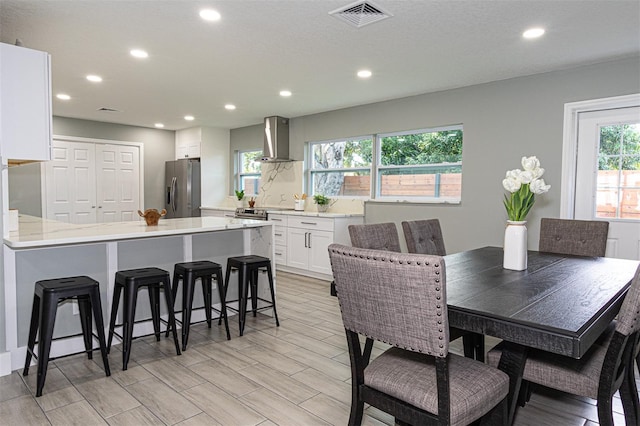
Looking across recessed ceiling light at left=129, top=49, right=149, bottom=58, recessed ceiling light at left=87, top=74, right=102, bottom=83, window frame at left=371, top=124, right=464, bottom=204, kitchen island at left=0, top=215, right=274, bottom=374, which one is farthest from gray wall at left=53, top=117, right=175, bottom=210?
window frame at left=371, top=124, right=464, bottom=204

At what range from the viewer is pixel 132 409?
2.17 meters

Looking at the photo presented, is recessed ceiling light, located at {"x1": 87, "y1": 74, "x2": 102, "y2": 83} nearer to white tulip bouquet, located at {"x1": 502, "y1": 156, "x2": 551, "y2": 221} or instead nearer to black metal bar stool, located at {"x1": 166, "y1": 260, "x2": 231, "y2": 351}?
black metal bar stool, located at {"x1": 166, "y1": 260, "x2": 231, "y2": 351}

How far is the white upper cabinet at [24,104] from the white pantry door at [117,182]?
15.8ft

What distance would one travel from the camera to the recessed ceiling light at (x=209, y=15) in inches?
104

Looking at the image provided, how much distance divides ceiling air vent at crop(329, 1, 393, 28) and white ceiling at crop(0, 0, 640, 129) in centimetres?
5

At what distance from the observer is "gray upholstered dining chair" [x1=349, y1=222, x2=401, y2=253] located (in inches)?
98.1

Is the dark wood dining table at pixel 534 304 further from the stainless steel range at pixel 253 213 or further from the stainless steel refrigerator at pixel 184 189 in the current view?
the stainless steel refrigerator at pixel 184 189

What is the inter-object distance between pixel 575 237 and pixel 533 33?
1590 mm

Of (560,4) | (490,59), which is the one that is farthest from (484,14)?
(490,59)

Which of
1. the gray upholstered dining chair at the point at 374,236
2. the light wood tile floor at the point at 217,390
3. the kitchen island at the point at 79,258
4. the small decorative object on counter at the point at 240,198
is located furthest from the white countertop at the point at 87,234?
the small decorative object on counter at the point at 240,198

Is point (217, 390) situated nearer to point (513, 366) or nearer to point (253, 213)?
point (513, 366)

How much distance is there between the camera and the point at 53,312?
7.69 feet

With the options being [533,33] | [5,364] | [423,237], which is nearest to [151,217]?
[5,364]

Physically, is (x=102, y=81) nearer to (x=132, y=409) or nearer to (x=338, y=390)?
(x=132, y=409)
